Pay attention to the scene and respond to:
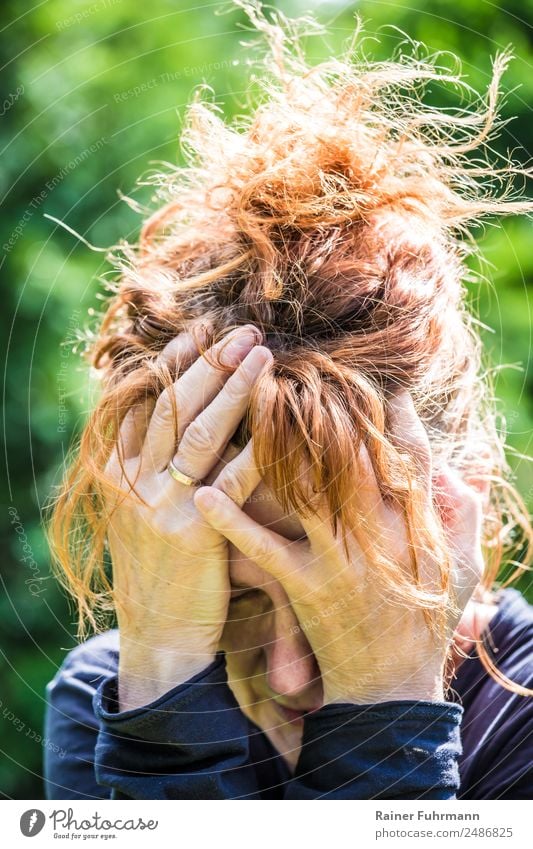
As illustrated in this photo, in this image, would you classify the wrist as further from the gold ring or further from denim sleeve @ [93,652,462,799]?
the gold ring

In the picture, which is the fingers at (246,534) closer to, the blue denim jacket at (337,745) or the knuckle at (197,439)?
the knuckle at (197,439)

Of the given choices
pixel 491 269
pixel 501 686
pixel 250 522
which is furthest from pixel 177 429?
pixel 491 269

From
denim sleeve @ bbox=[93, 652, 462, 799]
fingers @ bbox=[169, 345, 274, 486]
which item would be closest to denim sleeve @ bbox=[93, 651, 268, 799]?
denim sleeve @ bbox=[93, 652, 462, 799]

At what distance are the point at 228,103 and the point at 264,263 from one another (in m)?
0.57

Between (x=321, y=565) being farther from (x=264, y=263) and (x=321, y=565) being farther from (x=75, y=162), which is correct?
(x=75, y=162)

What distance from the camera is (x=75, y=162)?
3.99 ft

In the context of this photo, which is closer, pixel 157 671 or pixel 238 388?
pixel 238 388

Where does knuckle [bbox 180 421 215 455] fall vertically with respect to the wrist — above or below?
above

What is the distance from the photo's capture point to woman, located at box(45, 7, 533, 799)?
66 cm

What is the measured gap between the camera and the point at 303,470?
64cm
